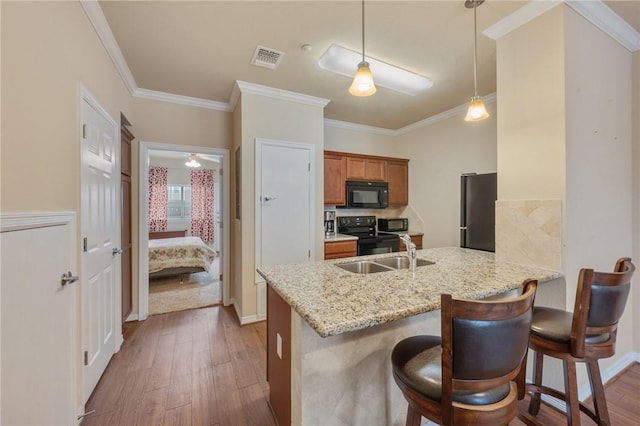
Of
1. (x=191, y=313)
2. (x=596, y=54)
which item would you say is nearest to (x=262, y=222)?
(x=191, y=313)

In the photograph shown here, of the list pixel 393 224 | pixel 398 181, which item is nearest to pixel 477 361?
pixel 393 224

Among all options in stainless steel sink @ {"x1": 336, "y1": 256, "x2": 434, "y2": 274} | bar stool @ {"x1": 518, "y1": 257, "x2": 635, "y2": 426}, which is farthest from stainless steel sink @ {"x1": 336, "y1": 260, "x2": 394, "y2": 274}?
bar stool @ {"x1": 518, "y1": 257, "x2": 635, "y2": 426}

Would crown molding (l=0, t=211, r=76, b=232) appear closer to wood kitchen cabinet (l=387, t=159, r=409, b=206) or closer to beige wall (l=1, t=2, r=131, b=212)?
beige wall (l=1, t=2, r=131, b=212)

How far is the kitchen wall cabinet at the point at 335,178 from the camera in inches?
154

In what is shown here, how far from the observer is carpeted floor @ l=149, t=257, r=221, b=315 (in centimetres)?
353

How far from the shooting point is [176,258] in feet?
14.4

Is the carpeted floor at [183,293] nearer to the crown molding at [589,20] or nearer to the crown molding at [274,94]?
the crown molding at [274,94]

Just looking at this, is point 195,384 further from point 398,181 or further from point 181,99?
point 398,181

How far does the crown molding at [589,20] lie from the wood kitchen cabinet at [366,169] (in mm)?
2279

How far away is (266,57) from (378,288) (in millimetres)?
2291

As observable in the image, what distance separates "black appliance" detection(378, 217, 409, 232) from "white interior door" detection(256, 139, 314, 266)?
1.63m

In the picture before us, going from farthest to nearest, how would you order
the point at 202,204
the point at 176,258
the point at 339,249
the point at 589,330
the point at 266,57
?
1. the point at 202,204
2. the point at 176,258
3. the point at 339,249
4. the point at 266,57
5. the point at 589,330

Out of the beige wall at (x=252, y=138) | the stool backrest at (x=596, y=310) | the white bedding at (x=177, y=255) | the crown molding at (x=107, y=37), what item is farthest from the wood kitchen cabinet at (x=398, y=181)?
the crown molding at (x=107, y=37)

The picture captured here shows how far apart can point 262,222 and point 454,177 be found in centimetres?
286
